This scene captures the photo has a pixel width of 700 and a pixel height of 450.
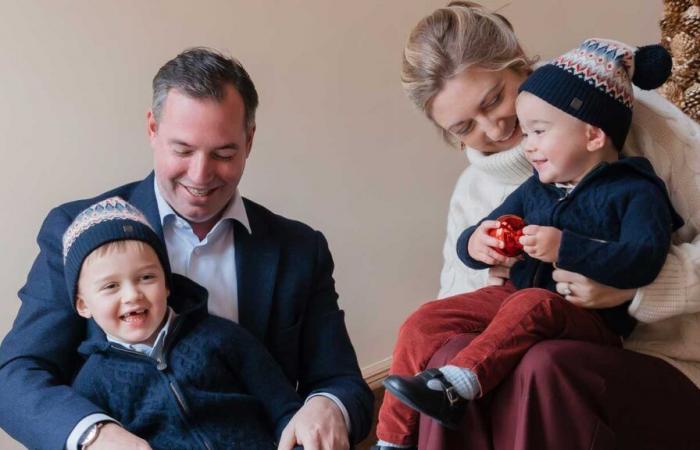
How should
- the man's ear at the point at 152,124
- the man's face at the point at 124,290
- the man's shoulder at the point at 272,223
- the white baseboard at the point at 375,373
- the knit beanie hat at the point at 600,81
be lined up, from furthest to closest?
the white baseboard at the point at 375,373 < the man's shoulder at the point at 272,223 < the man's ear at the point at 152,124 < the knit beanie hat at the point at 600,81 < the man's face at the point at 124,290

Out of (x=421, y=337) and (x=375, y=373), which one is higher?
(x=421, y=337)

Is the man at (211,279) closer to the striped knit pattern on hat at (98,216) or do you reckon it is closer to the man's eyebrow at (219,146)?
the man's eyebrow at (219,146)

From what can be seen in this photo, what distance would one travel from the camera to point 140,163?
2168mm

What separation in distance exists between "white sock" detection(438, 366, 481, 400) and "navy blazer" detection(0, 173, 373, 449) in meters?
0.32

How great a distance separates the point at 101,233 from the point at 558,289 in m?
0.87

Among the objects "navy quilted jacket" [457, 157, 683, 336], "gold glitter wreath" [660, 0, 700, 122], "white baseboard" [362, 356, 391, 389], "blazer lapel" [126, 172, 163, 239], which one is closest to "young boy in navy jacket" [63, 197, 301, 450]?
"blazer lapel" [126, 172, 163, 239]

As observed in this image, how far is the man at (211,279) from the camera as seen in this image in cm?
161

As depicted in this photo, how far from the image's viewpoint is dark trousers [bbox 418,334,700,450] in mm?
1483

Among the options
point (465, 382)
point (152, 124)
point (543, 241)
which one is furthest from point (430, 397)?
point (152, 124)

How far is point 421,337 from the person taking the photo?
1696mm

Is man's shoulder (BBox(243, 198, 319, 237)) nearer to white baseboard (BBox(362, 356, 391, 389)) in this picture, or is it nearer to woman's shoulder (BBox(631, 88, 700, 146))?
woman's shoulder (BBox(631, 88, 700, 146))

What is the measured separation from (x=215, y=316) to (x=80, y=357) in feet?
0.92

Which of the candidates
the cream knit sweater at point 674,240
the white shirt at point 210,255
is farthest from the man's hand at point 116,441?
the cream knit sweater at point 674,240

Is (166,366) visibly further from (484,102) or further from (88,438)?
(484,102)
